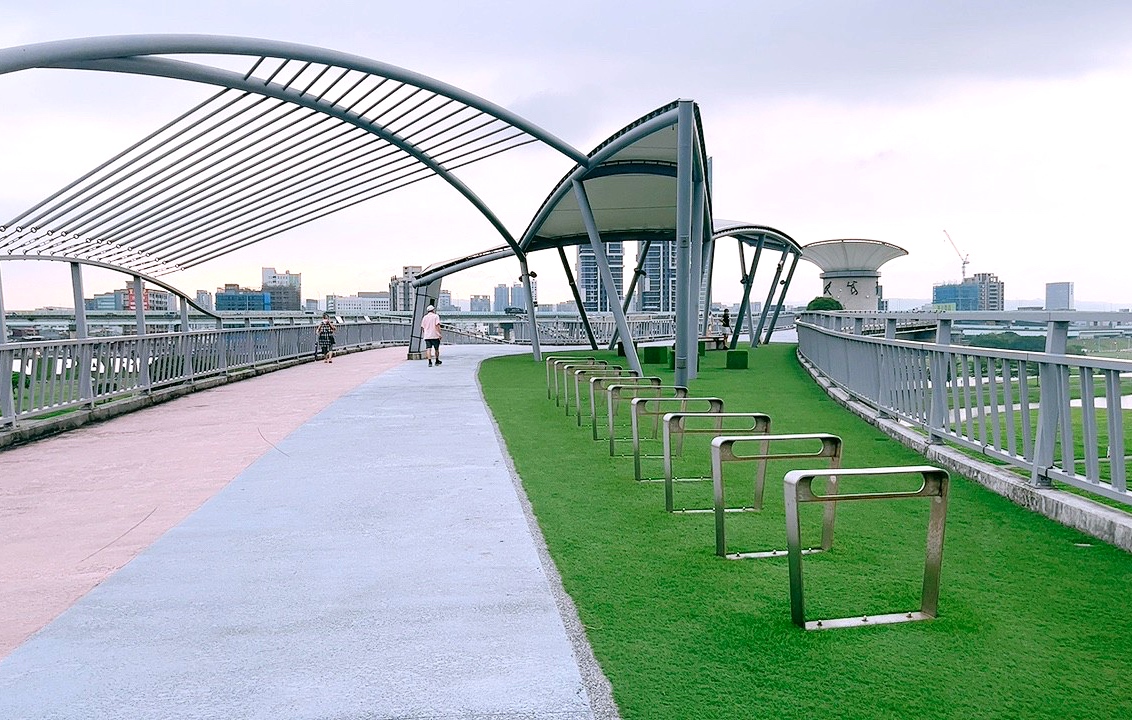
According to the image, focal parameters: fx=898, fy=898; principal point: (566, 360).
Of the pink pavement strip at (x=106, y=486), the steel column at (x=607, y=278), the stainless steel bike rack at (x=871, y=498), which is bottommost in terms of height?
the pink pavement strip at (x=106, y=486)

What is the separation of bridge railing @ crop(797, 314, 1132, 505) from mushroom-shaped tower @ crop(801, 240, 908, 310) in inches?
2797

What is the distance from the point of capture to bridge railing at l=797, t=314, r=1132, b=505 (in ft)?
18.9

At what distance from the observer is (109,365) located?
13953 millimetres

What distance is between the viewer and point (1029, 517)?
20.9 feet

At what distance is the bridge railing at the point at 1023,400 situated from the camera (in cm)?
577

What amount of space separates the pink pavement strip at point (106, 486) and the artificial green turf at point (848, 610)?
283 cm

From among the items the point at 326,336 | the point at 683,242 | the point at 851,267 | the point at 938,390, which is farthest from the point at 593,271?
the point at 938,390

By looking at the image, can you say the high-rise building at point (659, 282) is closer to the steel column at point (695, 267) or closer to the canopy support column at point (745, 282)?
the canopy support column at point (745, 282)

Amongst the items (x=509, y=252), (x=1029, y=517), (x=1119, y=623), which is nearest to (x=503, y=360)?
(x=509, y=252)

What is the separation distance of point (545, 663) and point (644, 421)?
8.08m

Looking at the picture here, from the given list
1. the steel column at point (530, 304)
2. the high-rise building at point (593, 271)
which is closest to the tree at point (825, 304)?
the high-rise building at point (593, 271)

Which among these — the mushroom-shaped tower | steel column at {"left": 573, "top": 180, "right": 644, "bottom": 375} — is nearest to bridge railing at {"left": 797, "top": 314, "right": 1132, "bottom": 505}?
steel column at {"left": 573, "top": 180, "right": 644, "bottom": 375}

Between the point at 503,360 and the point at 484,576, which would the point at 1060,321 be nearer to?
the point at 484,576

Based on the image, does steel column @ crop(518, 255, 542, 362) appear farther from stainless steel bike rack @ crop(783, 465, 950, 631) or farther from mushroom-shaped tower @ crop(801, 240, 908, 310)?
mushroom-shaped tower @ crop(801, 240, 908, 310)
